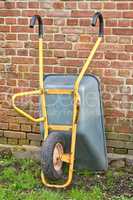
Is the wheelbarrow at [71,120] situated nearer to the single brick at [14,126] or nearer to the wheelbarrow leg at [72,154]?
the wheelbarrow leg at [72,154]

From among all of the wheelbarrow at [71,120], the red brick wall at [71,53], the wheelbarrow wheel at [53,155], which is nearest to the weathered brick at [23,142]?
the red brick wall at [71,53]

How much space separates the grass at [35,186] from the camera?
15.6 ft

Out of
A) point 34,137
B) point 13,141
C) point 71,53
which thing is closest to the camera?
point 71,53

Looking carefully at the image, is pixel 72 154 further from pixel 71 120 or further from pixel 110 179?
pixel 110 179

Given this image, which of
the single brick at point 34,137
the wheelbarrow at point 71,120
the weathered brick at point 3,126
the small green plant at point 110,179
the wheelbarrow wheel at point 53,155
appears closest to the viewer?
the wheelbarrow wheel at point 53,155

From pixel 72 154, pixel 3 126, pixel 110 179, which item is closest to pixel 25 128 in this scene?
pixel 3 126

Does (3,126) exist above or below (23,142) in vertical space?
above

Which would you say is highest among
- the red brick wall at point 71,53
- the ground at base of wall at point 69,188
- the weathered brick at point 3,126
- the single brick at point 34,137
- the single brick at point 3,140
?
the red brick wall at point 71,53

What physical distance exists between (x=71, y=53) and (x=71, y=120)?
77 cm

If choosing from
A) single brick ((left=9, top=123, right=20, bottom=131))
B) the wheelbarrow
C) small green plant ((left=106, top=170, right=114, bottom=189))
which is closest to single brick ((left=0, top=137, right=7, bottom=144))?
single brick ((left=9, top=123, right=20, bottom=131))

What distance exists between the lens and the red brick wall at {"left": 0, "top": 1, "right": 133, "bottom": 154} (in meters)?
5.25

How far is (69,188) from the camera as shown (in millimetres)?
4965

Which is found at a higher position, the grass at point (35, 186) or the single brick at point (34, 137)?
the single brick at point (34, 137)

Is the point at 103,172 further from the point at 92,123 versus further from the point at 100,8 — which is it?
the point at 100,8
